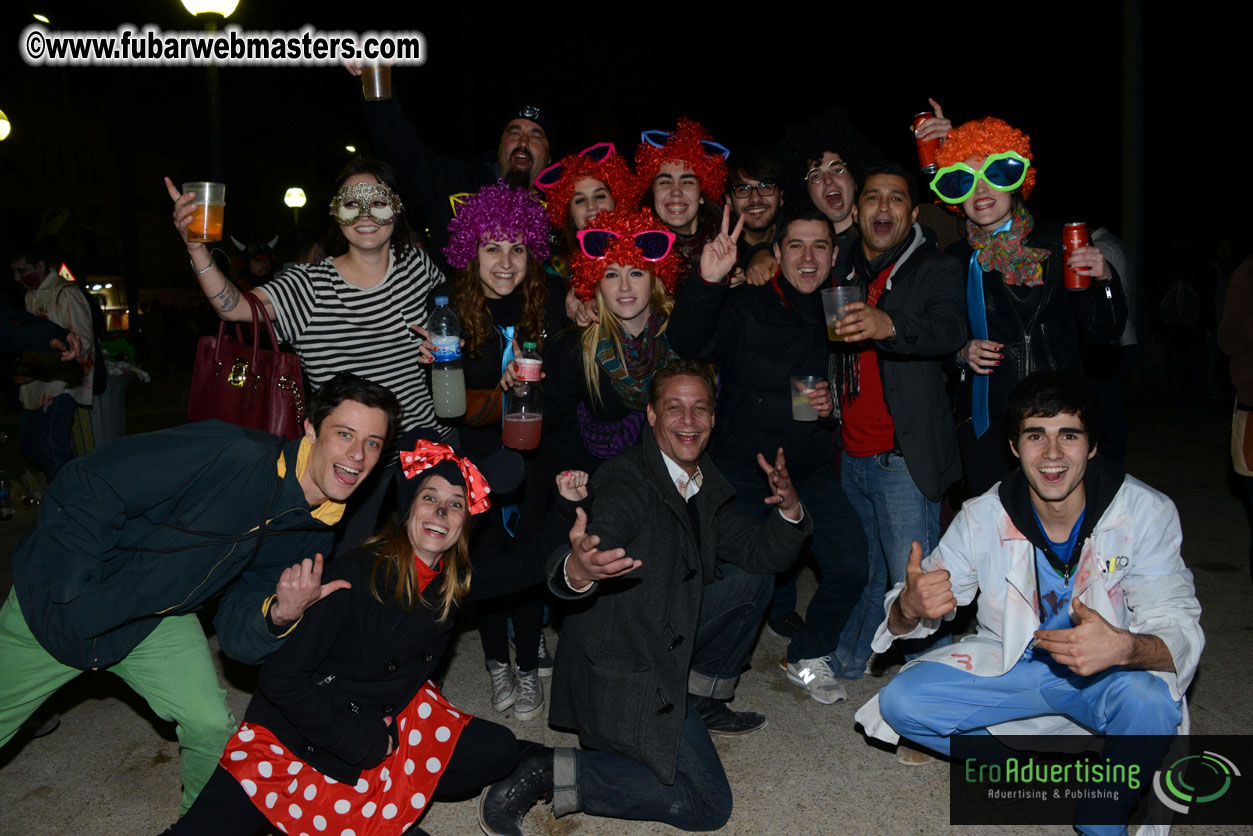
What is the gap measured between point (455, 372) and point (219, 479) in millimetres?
1256

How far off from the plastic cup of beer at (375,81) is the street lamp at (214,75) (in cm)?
527

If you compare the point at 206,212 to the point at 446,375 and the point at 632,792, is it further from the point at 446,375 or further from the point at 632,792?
the point at 632,792

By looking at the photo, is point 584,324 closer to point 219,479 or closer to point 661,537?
point 661,537

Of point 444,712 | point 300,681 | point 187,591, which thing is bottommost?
point 444,712

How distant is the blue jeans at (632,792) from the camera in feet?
10.6

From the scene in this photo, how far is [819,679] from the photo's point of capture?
4.32 m

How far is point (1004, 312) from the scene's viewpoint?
3832mm

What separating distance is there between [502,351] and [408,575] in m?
1.46

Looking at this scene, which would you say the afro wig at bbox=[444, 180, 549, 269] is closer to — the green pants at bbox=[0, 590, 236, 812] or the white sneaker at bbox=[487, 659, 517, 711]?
the white sneaker at bbox=[487, 659, 517, 711]

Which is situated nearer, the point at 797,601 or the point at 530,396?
the point at 530,396

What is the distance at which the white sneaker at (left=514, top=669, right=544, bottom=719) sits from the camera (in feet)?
13.8

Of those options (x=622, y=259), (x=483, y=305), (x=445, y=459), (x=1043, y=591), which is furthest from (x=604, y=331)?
(x=1043, y=591)

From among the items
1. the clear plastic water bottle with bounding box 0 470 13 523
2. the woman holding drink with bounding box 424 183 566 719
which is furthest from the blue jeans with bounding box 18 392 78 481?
the woman holding drink with bounding box 424 183 566 719

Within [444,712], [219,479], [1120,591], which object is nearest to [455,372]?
[219,479]
